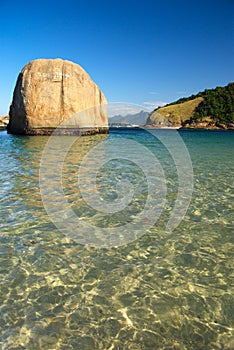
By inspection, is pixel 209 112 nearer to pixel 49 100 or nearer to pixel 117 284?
pixel 49 100

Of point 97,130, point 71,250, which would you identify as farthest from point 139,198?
point 97,130

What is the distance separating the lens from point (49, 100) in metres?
28.5

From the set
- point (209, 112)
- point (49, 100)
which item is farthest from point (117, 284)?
point (209, 112)

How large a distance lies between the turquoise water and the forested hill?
359ft

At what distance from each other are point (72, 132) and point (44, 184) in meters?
22.5

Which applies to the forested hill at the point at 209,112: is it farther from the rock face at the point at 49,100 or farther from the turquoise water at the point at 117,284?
the turquoise water at the point at 117,284

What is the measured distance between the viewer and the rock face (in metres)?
28.3

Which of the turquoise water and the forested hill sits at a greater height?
the forested hill

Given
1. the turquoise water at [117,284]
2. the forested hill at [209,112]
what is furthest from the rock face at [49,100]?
the forested hill at [209,112]

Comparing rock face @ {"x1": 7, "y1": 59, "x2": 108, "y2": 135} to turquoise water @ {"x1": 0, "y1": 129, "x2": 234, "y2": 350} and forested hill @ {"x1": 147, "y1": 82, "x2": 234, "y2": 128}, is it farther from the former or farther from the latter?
forested hill @ {"x1": 147, "y1": 82, "x2": 234, "y2": 128}

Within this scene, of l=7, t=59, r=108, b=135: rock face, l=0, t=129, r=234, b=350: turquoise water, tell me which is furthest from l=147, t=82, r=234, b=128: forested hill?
l=0, t=129, r=234, b=350: turquoise water

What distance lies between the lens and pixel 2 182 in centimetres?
814

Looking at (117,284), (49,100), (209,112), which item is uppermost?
(209,112)

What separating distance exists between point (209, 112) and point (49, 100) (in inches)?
4033
